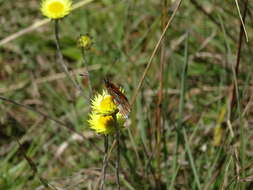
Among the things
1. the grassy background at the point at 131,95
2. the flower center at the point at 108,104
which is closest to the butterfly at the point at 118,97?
the flower center at the point at 108,104

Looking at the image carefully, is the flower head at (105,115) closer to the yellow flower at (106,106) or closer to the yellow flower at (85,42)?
the yellow flower at (106,106)

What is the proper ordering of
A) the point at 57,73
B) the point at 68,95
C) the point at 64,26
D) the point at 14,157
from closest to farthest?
the point at 14,157 < the point at 68,95 < the point at 57,73 < the point at 64,26

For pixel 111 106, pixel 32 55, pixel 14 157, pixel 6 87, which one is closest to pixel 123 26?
pixel 32 55

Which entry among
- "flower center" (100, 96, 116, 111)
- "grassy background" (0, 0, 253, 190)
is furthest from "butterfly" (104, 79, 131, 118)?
"grassy background" (0, 0, 253, 190)

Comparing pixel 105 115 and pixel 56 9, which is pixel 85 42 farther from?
pixel 105 115

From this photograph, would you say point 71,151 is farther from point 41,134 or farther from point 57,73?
point 57,73

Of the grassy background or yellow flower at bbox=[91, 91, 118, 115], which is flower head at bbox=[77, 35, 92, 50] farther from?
yellow flower at bbox=[91, 91, 118, 115]
